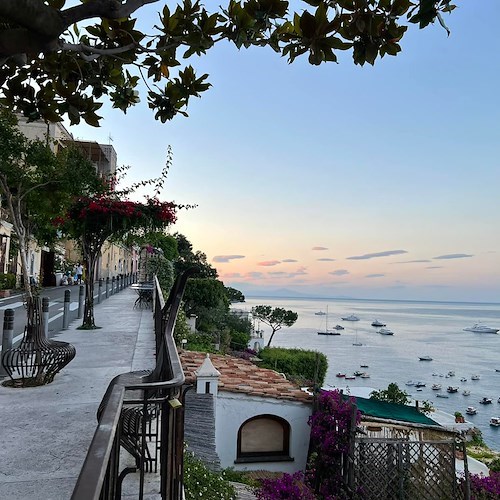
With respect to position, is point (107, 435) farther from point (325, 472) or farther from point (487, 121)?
point (487, 121)

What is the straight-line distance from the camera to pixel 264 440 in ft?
38.8

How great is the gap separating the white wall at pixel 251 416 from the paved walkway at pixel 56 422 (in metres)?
3.61

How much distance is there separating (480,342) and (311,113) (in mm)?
101753

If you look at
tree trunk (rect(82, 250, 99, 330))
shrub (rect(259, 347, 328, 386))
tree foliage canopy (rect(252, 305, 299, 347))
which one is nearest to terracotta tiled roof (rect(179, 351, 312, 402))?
tree trunk (rect(82, 250, 99, 330))

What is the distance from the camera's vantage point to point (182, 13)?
280 cm

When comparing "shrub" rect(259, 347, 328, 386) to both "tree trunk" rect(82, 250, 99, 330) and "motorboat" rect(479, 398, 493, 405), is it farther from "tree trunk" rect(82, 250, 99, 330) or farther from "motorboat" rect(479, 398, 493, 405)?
"tree trunk" rect(82, 250, 99, 330)

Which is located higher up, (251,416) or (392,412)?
(251,416)

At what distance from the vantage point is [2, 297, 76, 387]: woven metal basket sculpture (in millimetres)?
5695

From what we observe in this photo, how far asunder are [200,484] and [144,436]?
3.42m

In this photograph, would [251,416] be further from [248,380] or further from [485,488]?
[485,488]

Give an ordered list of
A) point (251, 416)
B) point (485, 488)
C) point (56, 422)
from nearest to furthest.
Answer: point (56, 422) → point (485, 488) → point (251, 416)

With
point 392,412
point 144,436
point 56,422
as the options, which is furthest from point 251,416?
point 144,436

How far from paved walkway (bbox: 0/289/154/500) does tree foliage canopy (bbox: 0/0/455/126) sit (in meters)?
2.47

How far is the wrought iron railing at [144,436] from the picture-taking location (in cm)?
105
